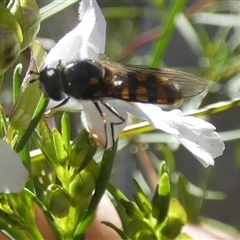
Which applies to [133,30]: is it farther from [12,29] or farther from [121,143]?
[12,29]

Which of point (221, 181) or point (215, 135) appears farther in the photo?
point (221, 181)

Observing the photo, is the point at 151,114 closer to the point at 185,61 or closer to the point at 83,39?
the point at 83,39

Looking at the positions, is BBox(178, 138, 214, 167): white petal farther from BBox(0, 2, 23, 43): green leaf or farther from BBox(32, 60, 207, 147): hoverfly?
BBox(0, 2, 23, 43): green leaf

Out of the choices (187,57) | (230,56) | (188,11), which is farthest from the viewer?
(187,57)

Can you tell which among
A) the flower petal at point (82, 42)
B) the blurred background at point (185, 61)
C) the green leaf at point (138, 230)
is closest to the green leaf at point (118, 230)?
the green leaf at point (138, 230)

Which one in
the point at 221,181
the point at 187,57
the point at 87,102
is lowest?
the point at 221,181

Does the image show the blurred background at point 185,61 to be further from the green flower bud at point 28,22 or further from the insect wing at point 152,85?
the green flower bud at point 28,22

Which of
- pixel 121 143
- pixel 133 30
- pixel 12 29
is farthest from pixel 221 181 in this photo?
pixel 12 29
